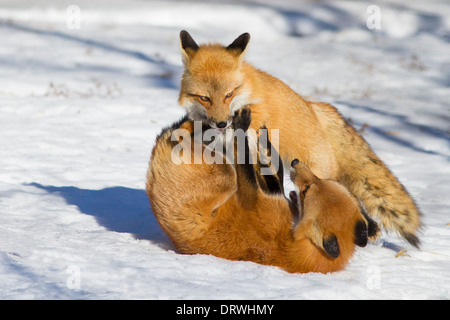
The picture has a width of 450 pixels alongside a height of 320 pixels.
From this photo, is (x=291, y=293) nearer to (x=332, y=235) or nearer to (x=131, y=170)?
(x=332, y=235)

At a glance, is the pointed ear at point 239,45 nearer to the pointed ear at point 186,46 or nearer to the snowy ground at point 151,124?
the pointed ear at point 186,46

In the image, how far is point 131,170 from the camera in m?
7.45

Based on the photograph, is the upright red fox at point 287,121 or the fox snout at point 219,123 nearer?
the fox snout at point 219,123

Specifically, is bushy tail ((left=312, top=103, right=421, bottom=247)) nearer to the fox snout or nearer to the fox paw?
the fox paw

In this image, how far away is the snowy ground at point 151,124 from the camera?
3842 mm

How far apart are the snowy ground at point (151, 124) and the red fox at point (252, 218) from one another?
18 cm

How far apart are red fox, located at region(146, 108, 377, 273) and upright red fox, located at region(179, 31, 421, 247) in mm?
626

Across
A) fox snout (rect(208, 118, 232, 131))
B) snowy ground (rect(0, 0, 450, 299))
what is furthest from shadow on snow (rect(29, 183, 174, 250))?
fox snout (rect(208, 118, 232, 131))

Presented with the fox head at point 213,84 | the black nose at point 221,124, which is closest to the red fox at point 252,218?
the black nose at point 221,124

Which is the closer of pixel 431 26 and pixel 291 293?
pixel 291 293

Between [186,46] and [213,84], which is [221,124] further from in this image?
[186,46]

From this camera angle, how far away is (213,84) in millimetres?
5145

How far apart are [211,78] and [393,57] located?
38.3 ft
